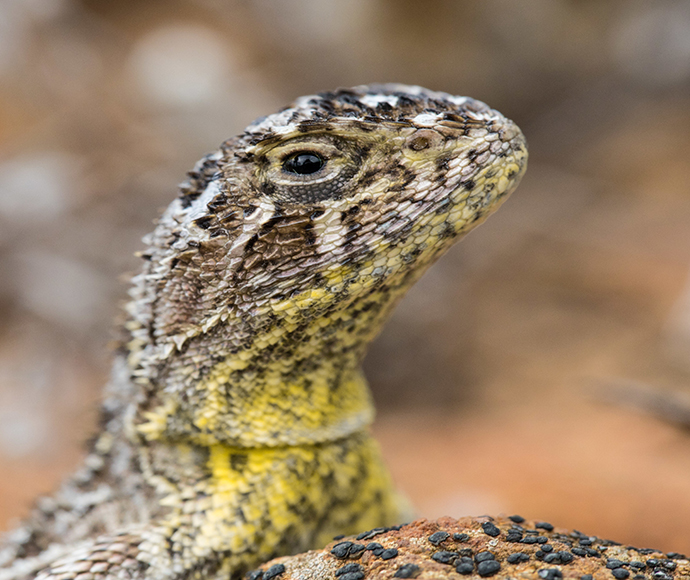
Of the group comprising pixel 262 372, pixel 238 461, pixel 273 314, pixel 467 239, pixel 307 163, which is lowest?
pixel 238 461

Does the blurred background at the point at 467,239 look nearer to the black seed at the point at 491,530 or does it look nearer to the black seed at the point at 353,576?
the black seed at the point at 353,576

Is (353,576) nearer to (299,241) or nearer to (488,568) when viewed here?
(488,568)

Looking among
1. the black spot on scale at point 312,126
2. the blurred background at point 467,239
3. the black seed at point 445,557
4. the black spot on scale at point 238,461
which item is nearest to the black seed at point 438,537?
the black seed at point 445,557

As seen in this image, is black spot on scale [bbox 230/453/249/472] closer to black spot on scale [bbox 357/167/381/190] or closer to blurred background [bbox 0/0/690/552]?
blurred background [bbox 0/0/690/552]

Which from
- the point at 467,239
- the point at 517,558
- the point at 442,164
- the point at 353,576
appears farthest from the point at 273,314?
the point at 467,239

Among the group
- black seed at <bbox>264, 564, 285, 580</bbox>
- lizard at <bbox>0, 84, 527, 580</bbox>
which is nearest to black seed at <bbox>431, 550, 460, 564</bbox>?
black seed at <bbox>264, 564, 285, 580</bbox>
